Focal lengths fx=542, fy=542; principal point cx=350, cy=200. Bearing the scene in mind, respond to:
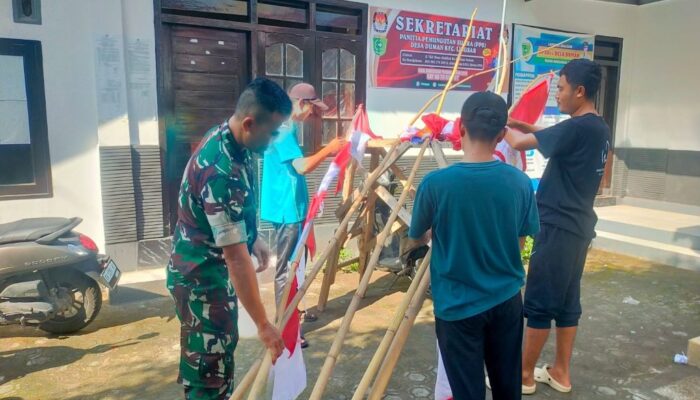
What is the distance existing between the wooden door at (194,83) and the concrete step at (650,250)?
4937 millimetres

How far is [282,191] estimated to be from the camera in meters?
3.70

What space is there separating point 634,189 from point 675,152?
32.4 inches

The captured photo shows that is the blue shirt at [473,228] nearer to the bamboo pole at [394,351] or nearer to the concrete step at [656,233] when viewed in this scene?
the bamboo pole at [394,351]

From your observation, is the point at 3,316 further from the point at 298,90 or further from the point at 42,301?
the point at 298,90

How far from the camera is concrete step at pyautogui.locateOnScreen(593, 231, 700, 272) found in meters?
6.08

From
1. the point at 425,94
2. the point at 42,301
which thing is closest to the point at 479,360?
the point at 42,301

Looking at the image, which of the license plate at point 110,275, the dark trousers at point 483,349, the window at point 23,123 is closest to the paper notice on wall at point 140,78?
the window at point 23,123

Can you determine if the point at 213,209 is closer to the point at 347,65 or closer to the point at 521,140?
the point at 521,140

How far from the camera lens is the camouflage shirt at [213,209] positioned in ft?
A: 6.28

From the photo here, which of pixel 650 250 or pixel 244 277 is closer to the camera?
pixel 244 277

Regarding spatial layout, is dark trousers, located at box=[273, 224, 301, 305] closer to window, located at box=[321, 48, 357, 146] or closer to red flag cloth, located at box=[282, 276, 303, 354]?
red flag cloth, located at box=[282, 276, 303, 354]

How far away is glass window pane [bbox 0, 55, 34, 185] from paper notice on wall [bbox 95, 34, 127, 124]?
1.96 ft

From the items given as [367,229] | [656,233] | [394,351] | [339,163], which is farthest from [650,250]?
[394,351]

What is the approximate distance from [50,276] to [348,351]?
2.16 meters
